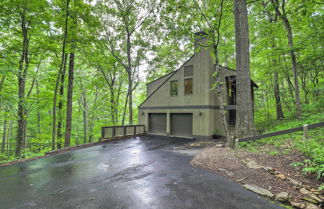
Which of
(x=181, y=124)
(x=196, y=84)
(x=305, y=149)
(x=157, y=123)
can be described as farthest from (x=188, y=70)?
(x=305, y=149)

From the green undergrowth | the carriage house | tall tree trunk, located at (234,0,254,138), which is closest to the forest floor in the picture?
the green undergrowth

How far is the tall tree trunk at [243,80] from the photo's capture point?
605 centimetres

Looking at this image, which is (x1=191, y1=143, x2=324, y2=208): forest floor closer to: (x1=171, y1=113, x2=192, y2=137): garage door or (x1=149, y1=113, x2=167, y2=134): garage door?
(x1=171, y1=113, x2=192, y2=137): garage door

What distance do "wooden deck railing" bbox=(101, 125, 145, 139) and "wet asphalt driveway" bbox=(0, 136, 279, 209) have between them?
16.9ft

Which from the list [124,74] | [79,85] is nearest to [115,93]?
[124,74]

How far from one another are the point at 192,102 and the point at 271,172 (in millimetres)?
7823

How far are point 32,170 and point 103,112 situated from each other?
1203 cm

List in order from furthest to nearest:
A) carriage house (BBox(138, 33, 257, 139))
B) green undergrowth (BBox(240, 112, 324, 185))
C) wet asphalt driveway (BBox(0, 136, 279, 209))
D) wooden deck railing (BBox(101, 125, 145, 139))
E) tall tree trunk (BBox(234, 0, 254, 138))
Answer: carriage house (BBox(138, 33, 257, 139)) < wooden deck railing (BBox(101, 125, 145, 139)) < tall tree trunk (BBox(234, 0, 254, 138)) < green undergrowth (BBox(240, 112, 324, 185)) < wet asphalt driveway (BBox(0, 136, 279, 209))

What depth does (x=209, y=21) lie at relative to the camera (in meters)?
8.11

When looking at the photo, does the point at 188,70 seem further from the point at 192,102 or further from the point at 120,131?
the point at 120,131

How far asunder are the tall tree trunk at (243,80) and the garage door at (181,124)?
5324 mm

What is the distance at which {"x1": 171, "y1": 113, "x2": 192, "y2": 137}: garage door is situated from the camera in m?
11.4

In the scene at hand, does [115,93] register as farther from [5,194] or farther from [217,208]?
[217,208]

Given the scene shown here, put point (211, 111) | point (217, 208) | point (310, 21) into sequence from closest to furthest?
point (217, 208), point (310, 21), point (211, 111)
